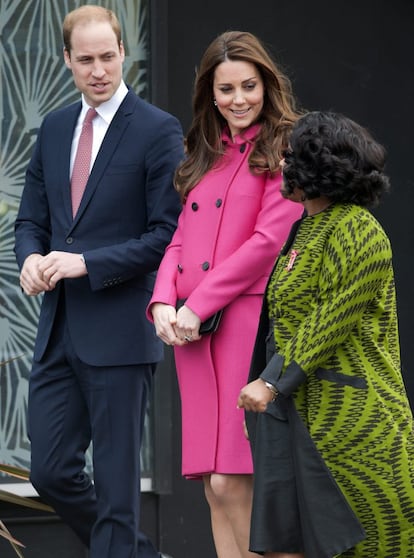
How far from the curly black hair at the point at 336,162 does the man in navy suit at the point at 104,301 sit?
1.07 m

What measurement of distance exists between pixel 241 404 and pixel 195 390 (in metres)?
0.72

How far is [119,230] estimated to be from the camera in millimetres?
5391

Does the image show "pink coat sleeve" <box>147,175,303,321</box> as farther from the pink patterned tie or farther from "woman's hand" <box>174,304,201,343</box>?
the pink patterned tie

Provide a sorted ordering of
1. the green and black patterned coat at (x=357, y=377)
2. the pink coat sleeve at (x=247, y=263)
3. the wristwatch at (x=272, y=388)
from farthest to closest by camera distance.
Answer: the pink coat sleeve at (x=247, y=263) → the wristwatch at (x=272, y=388) → the green and black patterned coat at (x=357, y=377)

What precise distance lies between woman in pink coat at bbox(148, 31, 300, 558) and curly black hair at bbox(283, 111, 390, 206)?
62 centimetres

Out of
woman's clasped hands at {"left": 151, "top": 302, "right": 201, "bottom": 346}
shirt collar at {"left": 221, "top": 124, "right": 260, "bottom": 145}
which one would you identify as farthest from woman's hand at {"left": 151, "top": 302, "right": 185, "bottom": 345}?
shirt collar at {"left": 221, "top": 124, "right": 260, "bottom": 145}

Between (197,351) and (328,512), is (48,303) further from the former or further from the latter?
(328,512)

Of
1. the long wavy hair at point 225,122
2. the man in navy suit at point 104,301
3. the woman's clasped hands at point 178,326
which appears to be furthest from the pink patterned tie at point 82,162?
the woman's clasped hands at point 178,326

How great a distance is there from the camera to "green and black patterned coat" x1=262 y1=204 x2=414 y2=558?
417 centimetres

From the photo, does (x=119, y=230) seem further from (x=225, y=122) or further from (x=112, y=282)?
(x=225, y=122)

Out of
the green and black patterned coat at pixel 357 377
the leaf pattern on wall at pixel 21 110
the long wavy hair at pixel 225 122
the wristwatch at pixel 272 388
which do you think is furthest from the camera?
the leaf pattern on wall at pixel 21 110

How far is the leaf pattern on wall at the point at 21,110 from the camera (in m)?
6.62

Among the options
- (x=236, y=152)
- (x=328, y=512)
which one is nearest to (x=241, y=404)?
(x=328, y=512)

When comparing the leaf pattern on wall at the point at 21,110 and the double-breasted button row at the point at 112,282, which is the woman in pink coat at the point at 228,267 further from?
the leaf pattern on wall at the point at 21,110
